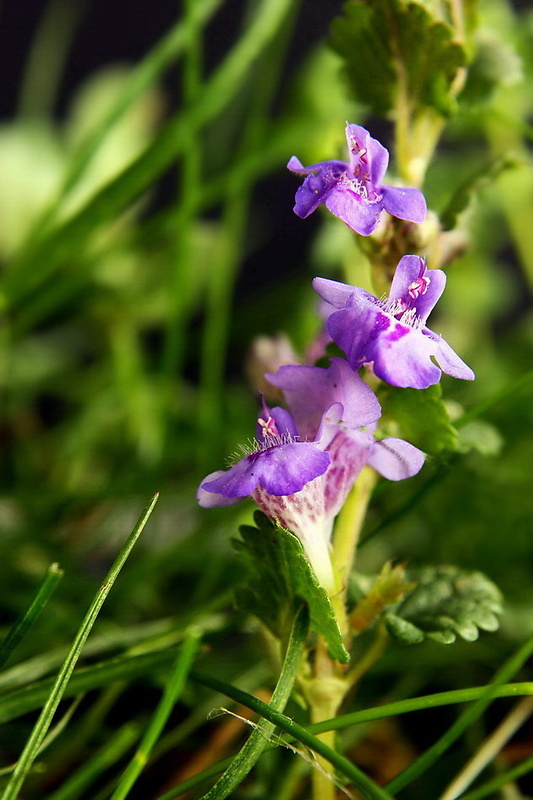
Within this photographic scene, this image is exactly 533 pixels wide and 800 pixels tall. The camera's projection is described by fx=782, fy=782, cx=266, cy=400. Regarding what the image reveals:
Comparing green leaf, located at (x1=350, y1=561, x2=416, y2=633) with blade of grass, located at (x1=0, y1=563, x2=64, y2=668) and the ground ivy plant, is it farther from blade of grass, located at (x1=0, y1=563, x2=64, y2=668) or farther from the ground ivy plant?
blade of grass, located at (x1=0, y1=563, x2=64, y2=668)

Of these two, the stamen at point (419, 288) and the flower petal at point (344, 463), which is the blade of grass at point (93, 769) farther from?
the stamen at point (419, 288)

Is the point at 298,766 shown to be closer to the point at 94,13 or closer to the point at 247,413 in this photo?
the point at 247,413

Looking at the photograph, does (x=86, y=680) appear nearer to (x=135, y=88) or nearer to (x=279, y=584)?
(x=279, y=584)

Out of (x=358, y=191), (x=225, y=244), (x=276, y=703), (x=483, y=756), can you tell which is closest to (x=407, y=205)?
(x=358, y=191)

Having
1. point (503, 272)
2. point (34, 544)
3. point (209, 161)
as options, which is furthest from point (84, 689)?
point (503, 272)

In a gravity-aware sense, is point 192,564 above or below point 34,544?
below

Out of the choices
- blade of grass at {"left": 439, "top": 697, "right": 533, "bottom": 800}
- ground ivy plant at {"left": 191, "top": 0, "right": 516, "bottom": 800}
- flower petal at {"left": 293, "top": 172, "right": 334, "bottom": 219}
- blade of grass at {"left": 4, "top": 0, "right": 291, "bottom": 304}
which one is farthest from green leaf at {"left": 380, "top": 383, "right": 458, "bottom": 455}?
blade of grass at {"left": 4, "top": 0, "right": 291, "bottom": 304}

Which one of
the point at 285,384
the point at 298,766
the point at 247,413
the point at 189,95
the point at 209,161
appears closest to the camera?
the point at 285,384
